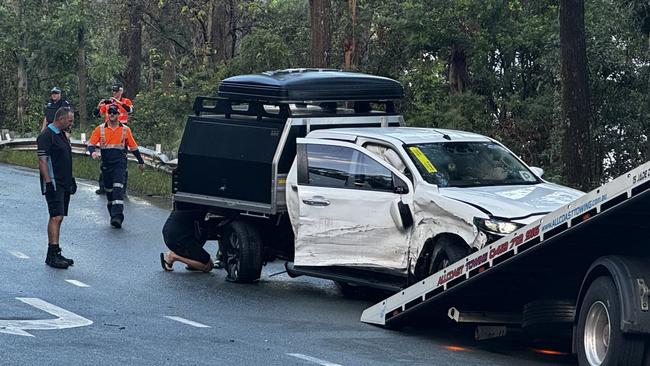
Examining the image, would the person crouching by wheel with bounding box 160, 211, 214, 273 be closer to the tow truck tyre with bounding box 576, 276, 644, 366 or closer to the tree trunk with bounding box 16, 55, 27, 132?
the tow truck tyre with bounding box 576, 276, 644, 366

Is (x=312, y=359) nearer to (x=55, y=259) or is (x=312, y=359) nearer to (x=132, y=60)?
(x=55, y=259)

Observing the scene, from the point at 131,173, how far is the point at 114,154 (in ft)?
23.0

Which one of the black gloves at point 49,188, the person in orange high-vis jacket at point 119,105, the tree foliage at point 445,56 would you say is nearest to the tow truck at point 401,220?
the black gloves at point 49,188

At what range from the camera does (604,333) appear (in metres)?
9.16

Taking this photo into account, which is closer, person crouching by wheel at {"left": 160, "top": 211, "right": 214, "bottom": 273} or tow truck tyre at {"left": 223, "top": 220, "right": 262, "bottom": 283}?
tow truck tyre at {"left": 223, "top": 220, "right": 262, "bottom": 283}

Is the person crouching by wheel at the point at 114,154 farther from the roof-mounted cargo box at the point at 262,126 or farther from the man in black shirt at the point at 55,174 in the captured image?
the roof-mounted cargo box at the point at 262,126

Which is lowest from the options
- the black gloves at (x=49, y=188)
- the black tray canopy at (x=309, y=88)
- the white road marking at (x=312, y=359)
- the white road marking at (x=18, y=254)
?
the white road marking at (x=18, y=254)

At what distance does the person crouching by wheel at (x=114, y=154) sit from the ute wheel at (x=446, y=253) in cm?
820

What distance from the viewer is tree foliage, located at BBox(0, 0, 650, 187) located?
77.9 ft

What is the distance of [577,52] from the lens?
66.3 feet

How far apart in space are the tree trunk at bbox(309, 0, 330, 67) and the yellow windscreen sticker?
1166 cm

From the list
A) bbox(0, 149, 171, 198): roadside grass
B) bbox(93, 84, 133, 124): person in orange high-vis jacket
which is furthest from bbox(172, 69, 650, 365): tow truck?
bbox(0, 149, 171, 198): roadside grass

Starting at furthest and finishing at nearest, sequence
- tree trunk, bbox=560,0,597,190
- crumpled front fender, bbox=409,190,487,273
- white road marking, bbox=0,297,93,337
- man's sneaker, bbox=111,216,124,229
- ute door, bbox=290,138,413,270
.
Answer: tree trunk, bbox=560,0,597,190
man's sneaker, bbox=111,216,124,229
ute door, bbox=290,138,413,270
crumpled front fender, bbox=409,190,487,273
white road marking, bbox=0,297,93,337

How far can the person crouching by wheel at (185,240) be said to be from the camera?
49.9 feet
